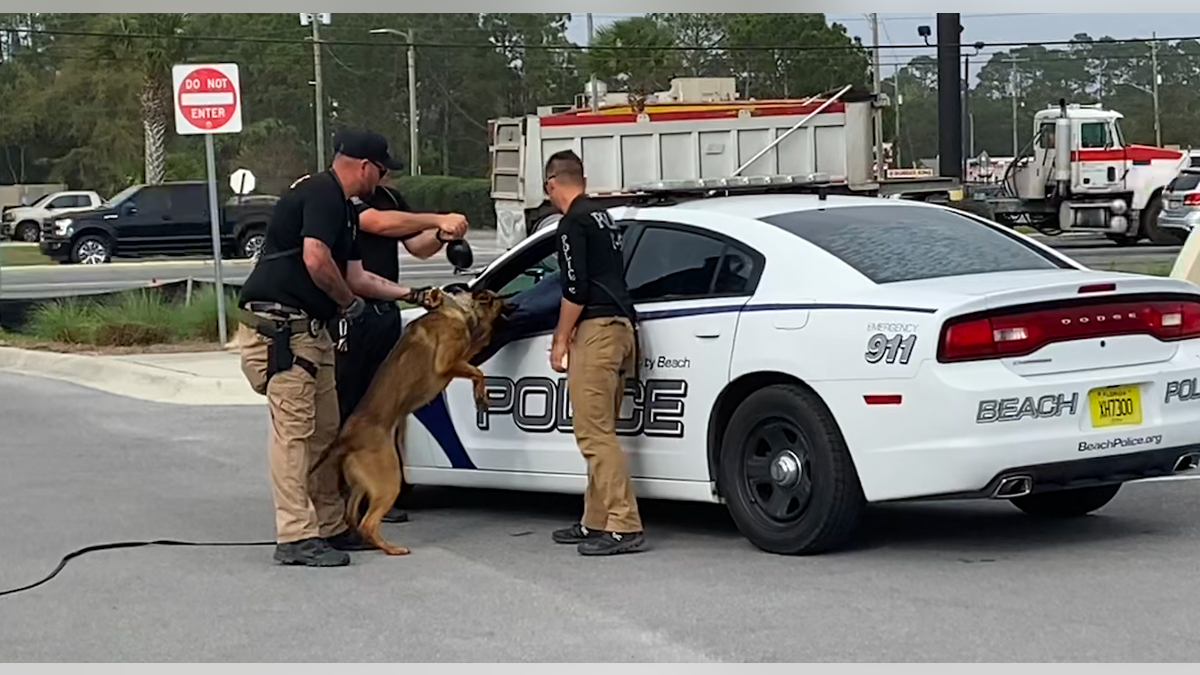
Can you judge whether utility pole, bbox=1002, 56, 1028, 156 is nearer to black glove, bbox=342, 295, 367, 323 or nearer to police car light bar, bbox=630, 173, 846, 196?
police car light bar, bbox=630, 173, 846, 196

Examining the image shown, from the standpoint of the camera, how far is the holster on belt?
7.35 meters

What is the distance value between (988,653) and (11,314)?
1528 centimetres

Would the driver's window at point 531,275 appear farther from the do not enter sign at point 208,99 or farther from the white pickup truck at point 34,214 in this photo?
the white pickup truck at point 34,214

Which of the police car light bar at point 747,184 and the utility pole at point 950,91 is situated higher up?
the utility pole at point 950,91

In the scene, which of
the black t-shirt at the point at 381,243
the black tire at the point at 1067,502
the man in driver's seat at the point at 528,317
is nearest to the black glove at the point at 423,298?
the man in driver's seat at the point at 528,317

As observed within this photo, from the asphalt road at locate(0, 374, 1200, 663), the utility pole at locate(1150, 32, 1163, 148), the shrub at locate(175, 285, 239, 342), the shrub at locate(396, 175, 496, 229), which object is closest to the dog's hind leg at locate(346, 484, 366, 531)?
the asphalt road at locate(0, 374, 1200, 663)

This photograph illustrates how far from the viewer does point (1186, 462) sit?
7.06 metres

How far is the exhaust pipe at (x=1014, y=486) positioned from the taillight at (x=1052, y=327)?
466 mm

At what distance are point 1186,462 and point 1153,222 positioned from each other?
2823 cm

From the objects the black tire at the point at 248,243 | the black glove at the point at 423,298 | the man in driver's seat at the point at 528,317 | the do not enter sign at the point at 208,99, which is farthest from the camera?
the black tire at the point at 248,243

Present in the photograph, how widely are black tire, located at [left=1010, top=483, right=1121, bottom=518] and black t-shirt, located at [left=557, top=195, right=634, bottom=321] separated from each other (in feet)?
6.93

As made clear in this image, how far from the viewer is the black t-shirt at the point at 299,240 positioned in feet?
23.9

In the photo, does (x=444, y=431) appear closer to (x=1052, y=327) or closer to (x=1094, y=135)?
(x=1052, y=327)

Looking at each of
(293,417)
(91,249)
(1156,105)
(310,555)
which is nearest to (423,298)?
(293,417)
